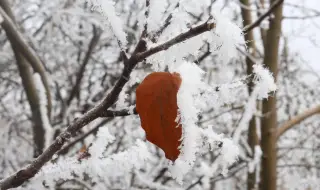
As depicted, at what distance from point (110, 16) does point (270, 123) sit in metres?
1.70

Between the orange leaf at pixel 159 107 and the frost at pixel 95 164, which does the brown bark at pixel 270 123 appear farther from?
the orange leaf at pixel 159 107

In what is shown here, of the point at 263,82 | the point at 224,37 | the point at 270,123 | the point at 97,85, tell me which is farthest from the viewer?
the point at 97,85

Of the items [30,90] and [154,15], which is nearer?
[154,15]

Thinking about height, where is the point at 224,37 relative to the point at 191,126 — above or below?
above

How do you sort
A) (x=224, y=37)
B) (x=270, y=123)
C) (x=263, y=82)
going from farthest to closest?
(x=270, y=123) < (x=263, y=82) < (x=224, y=37)

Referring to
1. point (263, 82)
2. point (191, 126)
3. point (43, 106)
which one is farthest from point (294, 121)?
point (191, 126)

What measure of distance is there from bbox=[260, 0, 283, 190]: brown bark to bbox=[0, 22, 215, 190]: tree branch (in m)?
1.63

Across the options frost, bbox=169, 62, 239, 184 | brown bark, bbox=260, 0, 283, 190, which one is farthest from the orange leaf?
brown bark, bbox=260, 0, 283, 190

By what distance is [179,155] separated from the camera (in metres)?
0.65

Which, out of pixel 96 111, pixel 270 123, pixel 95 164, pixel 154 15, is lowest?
pixel 270 123

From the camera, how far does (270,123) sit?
2.17m

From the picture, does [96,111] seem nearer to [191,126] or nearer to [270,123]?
[191,126]

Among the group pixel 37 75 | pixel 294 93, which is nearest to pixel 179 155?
pixel 37 75

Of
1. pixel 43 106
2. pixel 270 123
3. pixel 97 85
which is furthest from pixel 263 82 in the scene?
pixel 97 85
